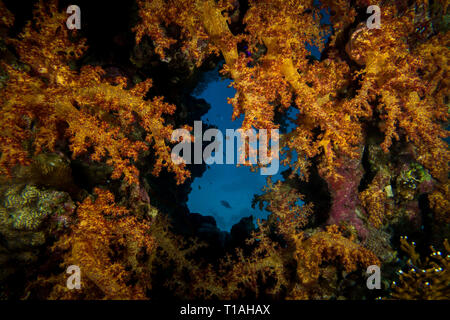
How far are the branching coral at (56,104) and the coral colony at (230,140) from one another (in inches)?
0.7

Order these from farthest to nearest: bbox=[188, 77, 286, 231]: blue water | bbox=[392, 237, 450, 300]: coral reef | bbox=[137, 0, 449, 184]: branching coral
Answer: bbox=[188, 77, 286, 231]: blue water
bbox=[137, 0, 449, 184]: branching coral
bbox=[392, 237, 450, 300]: coral reef

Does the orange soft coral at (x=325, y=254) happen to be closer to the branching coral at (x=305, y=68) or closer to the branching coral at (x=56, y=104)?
the branching coral at (x=305, y=68)

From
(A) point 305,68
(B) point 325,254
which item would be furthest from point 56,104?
(B) point 325,254

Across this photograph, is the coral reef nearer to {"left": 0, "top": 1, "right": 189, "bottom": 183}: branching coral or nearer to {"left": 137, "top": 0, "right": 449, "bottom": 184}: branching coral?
{"left": 137, "top": 0, "right": 449, "bottom": 184}: branching coral

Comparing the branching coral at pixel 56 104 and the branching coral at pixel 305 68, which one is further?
the branching coral at pixel 305 68

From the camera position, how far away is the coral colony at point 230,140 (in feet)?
9.30

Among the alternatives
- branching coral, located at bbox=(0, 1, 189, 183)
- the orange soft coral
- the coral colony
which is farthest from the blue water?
branching coral, located at bbox=(0, 1, 189, 183)

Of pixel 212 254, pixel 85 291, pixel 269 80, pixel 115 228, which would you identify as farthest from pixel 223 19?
pixel 212 254

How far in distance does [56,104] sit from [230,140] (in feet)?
9.44

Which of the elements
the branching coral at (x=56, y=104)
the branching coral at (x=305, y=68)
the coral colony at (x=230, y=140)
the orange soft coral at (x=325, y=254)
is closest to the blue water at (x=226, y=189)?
the coral colony at (x=230, y=140)

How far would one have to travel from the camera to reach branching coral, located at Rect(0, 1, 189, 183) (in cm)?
260

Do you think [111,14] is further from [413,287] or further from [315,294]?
[413,287]

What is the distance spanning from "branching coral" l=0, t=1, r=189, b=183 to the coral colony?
→ 19mm
